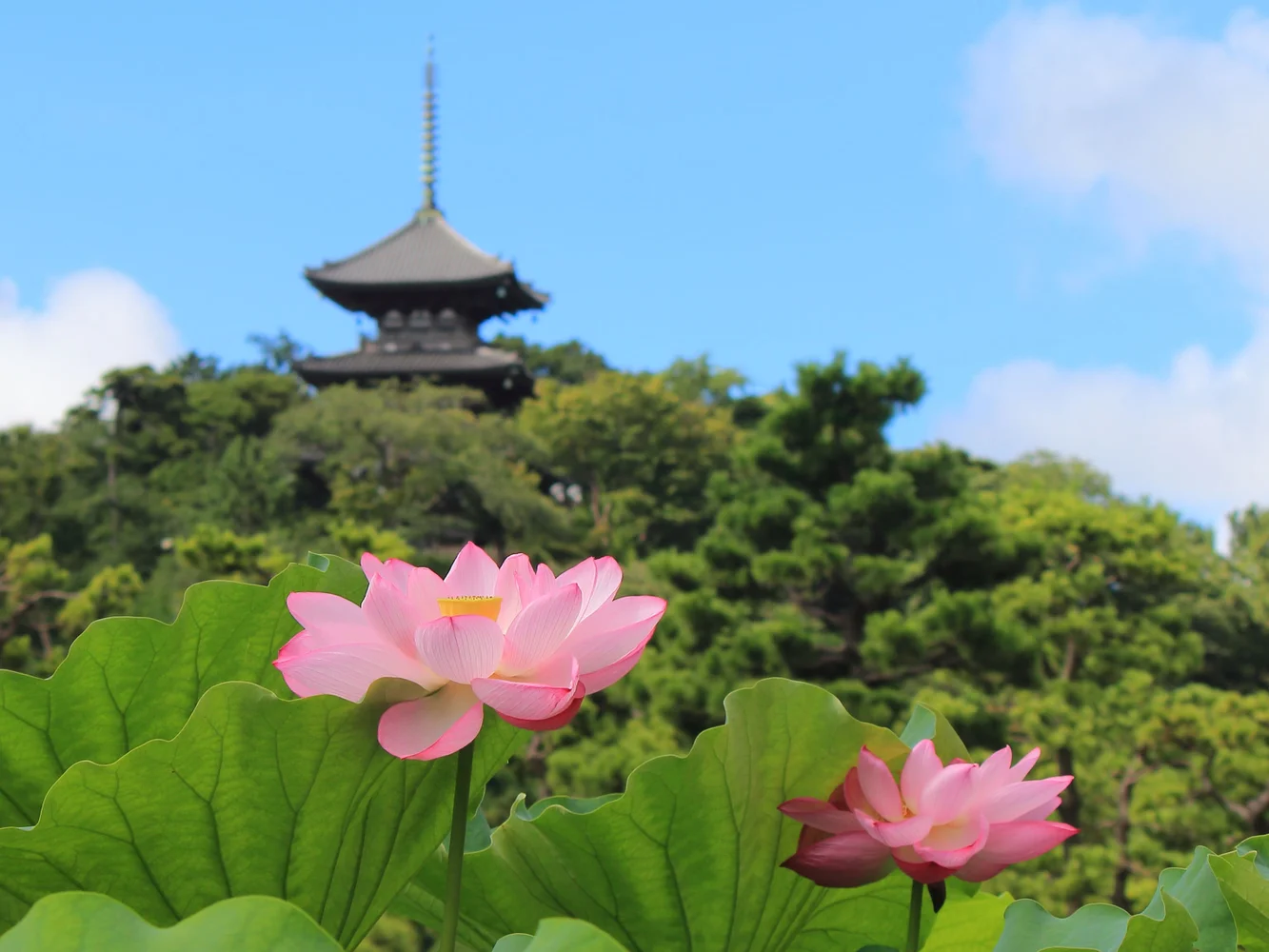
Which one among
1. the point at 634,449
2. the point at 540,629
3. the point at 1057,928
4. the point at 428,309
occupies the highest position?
the point at 428,309

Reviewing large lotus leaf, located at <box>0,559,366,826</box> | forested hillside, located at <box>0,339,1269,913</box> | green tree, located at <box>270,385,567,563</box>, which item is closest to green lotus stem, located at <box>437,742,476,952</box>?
large lotus leaf, located at <box>0,559,366,826</box>

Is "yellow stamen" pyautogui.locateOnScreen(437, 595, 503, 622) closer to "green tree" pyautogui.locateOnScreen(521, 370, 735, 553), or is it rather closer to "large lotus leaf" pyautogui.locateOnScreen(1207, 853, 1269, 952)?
"large lotus leaf" pyautogui.locateOnScreen(1207, 853, 1269, 952)

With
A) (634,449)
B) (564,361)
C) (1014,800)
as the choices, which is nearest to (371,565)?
(1014,800)

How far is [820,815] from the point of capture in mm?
414

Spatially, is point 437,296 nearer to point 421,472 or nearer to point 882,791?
point 421,472

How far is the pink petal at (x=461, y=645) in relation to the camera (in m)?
0.36

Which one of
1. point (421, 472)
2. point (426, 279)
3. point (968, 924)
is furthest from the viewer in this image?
point (426, 279)

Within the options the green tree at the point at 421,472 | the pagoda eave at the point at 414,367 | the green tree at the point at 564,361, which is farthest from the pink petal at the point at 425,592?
the green tree at the point at 564,361

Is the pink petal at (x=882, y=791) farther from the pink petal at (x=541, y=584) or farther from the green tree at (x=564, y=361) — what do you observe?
the green tree at (x=564, y=361)

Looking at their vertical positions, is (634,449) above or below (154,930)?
above

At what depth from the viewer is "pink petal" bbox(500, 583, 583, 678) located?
1.22ft

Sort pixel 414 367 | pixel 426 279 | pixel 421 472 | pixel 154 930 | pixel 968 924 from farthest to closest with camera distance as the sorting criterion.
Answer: pixel 426 279 < pixel 414 367 < pixel 421 472 < pixel 968 924 < pixel 154 930

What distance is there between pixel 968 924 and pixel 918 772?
0.14 meters

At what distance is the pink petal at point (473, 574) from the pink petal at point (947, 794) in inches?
6.5
